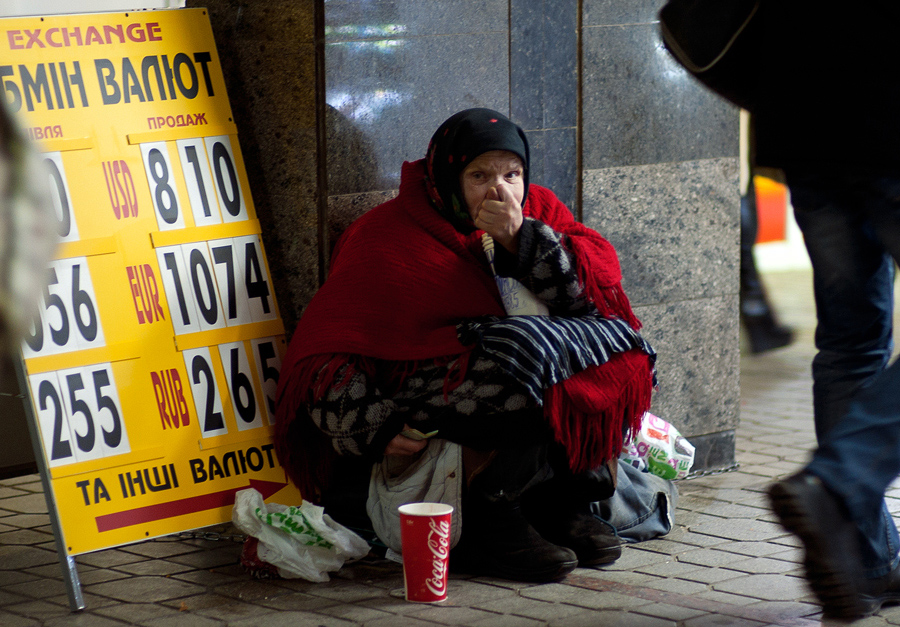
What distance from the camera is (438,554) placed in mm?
2740

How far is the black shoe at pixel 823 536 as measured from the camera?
2.17 metres

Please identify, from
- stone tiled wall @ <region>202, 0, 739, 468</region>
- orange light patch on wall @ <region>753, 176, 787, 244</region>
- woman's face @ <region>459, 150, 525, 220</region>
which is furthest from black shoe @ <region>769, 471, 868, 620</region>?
orange light patch on wall @ <region>753, 176, 787, 244</region>

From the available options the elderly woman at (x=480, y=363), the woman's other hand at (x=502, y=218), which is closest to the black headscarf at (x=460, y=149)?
the elderly woman at (x=480, y=363)

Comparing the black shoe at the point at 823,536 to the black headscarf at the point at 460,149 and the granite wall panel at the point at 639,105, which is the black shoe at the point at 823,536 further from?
the granite wall panel at the point at 639,105

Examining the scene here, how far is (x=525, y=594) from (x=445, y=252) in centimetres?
99

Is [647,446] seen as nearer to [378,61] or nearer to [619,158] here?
[619,158]

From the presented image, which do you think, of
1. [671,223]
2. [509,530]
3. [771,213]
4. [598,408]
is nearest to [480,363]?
[598,408]

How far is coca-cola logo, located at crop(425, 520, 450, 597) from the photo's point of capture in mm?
2695

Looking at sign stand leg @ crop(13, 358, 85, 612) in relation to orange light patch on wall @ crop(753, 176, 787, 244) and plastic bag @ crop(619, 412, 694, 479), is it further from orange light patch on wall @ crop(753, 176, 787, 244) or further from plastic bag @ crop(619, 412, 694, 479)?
orange light patch on wall @ crop(753, 176, 787, 244)

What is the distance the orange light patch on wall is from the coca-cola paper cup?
9979mm

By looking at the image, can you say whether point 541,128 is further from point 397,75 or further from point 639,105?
point 397,75

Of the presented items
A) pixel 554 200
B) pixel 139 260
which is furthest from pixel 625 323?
pixel 139 260

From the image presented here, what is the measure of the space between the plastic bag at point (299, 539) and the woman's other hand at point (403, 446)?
10.3 inches

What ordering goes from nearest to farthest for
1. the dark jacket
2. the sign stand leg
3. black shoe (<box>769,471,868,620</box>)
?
black shoe (<box>769,471,868,620</box>), the dark jacket, the sign stand leg
